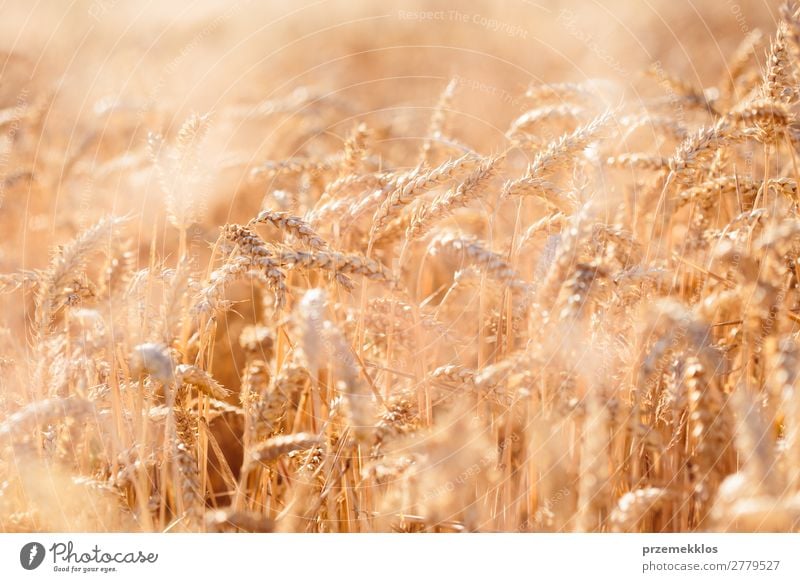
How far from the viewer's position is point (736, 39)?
3.97 meters

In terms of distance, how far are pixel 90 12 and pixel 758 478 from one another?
10.8 feet

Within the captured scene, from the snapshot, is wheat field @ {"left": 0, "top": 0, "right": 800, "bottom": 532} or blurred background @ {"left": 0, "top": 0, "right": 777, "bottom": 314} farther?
blurred background @ {"left": 0, "top": 0, "right": 777, "bottom": 314}
